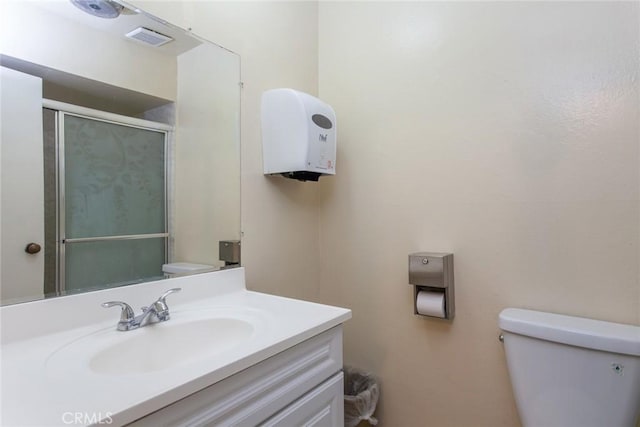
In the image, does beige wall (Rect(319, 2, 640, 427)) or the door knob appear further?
beige wall (Rect(319, 2, 640, 427))

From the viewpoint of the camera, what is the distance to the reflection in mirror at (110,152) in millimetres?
830

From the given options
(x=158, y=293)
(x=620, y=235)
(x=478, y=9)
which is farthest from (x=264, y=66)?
(x=620, y=235)

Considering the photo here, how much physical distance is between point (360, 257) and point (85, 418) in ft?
4.00

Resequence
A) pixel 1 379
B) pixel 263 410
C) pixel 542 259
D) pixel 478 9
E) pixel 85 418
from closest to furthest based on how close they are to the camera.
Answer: pixel 85 418 < pixel 1 379 < pixel 263 410 < pixel 542 259 < pixel 478 9

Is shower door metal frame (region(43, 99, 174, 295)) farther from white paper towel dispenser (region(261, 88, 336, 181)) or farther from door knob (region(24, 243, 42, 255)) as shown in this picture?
white paper towel dispenser (region(261, 88, 336, 181))

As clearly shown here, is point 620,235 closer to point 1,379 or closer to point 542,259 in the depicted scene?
point 542,259

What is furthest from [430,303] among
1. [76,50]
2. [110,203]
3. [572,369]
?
[76,50]

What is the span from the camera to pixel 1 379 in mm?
601

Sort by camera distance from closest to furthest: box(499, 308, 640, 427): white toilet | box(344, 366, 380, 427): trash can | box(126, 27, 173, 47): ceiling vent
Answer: box(499, 308, 640, 427): white toilet → box(126, 27, 173, 47): ceiling vent → box(344, 366, 380, 427): trash can

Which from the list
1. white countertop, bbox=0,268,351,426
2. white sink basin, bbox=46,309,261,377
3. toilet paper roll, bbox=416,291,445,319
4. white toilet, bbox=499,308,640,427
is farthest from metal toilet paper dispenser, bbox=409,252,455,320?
white sink basin, bbox=46,309,261,377

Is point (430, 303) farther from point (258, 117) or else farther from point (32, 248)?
point (32, 248)

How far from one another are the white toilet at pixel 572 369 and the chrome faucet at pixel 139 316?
107cm

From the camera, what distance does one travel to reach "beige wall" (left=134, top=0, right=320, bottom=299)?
1.30 metres

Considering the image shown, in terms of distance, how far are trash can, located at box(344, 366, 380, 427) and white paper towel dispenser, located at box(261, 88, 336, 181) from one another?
934 mm
